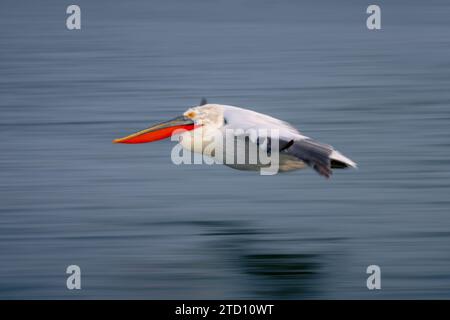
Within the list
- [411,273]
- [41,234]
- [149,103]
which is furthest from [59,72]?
[411,273]

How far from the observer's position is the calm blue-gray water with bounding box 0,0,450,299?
681 cm

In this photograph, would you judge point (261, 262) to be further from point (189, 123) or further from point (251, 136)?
point (189, 123)

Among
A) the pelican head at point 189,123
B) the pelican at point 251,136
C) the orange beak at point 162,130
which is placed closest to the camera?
the pelican at point 251,136

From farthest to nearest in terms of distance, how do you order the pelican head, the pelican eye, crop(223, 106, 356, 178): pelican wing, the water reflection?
the pelican eye < the pelican head < the water reflection < crop(223, 106, 356, 178): pelican wing

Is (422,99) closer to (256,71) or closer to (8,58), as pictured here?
(256,71)

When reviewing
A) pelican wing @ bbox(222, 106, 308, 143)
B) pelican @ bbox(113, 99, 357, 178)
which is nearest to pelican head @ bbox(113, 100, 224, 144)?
pelican @ bbox(113, 99, 357, 178)

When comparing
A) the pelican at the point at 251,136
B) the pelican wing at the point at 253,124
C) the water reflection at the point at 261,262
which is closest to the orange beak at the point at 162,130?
the pelican at the point at 251,136

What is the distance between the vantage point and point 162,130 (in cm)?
784

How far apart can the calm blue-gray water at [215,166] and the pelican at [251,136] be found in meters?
0.63

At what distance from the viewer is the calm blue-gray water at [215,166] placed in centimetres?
681

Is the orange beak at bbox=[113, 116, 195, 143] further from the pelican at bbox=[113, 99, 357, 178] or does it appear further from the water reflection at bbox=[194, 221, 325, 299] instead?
the water reflection at bbox=[194, 221, 325, 299]

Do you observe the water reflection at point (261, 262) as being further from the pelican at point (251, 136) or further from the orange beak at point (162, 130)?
the orange beak at point (162, 130)

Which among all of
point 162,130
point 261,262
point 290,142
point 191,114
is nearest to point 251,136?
point 290,142

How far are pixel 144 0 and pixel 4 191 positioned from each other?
630 centimetres
